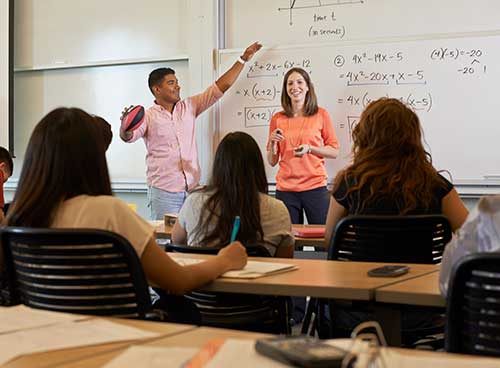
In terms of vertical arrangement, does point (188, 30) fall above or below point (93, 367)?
above

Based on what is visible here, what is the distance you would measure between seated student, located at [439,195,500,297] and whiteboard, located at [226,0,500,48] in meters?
3.33

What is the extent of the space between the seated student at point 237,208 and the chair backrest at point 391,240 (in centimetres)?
30

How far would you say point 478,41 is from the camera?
4.48 m

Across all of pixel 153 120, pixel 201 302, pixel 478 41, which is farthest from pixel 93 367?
pixel 153 120

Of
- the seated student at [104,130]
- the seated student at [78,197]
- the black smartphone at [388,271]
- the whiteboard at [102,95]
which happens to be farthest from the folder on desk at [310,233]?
the whiteboard at [102,95]

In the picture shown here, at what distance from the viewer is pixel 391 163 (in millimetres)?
2504

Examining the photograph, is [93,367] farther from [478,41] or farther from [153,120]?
[153,120]

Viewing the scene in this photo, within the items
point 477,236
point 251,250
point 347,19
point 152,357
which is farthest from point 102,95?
point 152,357

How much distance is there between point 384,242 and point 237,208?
523mm

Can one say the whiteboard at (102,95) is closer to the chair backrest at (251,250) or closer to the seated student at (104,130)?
the seated student at (104,130)

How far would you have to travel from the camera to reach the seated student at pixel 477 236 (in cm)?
138

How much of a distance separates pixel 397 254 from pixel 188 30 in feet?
11.4

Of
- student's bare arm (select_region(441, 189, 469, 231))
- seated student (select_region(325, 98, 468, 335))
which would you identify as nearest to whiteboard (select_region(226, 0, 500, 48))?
seated student (select_region(325, 98, 468, 335))

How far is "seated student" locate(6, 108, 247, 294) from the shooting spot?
1804mm
